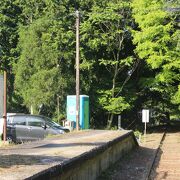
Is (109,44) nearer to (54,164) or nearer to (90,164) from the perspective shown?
(90,164)

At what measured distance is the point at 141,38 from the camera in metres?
36.2

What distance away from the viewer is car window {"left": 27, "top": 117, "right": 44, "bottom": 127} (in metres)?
23.7

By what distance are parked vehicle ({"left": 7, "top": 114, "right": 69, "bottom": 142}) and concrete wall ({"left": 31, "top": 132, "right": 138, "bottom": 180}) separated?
19.5ft

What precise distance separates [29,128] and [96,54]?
1631cm

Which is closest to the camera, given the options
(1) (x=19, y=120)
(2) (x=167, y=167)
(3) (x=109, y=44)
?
(2) (x=167, y=167)

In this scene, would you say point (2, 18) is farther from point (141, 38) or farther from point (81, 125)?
point (81, 125)

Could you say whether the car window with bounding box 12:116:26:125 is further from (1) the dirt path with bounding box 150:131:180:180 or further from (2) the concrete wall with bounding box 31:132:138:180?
(2) the concrete wall with bounding box 31:132:138:180

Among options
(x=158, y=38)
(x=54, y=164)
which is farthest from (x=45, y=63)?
(x=54, y=164)

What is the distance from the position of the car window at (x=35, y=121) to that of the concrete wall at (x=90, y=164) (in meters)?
6.39

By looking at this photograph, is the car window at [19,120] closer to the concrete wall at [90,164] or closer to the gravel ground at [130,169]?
the gravel ground at [130,169]

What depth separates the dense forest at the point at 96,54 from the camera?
35781mm

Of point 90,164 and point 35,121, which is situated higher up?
point 35,121

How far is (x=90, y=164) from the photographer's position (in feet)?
35.4

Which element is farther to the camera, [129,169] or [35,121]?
[35,121]
